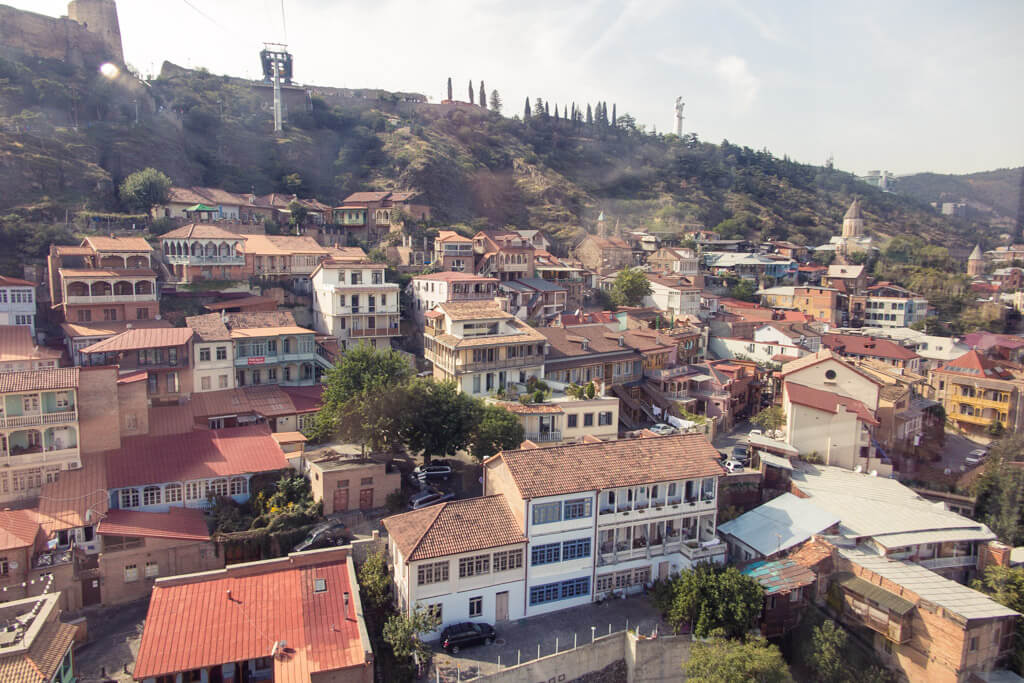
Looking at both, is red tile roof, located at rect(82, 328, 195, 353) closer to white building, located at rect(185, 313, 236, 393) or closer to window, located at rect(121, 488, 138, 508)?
white building, located at rect(185, 313, 236, 393)

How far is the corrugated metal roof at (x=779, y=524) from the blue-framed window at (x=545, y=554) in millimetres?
6675

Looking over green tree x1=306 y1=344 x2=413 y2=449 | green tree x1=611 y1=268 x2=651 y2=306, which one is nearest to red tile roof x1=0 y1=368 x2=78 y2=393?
green tree x1=306 y1=344 x2=413 y2=449

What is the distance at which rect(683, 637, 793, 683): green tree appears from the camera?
55.4 feet

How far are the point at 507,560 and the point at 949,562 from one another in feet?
49.9

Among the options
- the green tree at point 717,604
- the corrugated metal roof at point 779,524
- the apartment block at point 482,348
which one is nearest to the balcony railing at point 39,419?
the apartment block at point 482,348

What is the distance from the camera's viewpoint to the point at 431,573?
17906mm

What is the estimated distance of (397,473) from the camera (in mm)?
23500

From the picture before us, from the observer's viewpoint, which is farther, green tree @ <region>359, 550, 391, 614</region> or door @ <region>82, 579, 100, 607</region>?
door @ <region>82, 579, 100, 607</region>

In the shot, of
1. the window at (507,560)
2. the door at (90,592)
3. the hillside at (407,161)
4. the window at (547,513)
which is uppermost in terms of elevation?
the hillside at (407,161)

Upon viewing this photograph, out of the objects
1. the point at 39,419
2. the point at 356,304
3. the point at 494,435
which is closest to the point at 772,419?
the point at 494,435

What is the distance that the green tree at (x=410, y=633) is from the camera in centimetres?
1662

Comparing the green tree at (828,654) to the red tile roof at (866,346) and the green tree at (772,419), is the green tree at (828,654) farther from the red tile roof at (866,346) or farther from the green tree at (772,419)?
the red tile roof at (866,346)

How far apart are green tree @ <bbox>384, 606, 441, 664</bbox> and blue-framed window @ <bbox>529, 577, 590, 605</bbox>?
130 inches

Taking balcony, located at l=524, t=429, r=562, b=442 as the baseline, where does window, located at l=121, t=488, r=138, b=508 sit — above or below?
below
